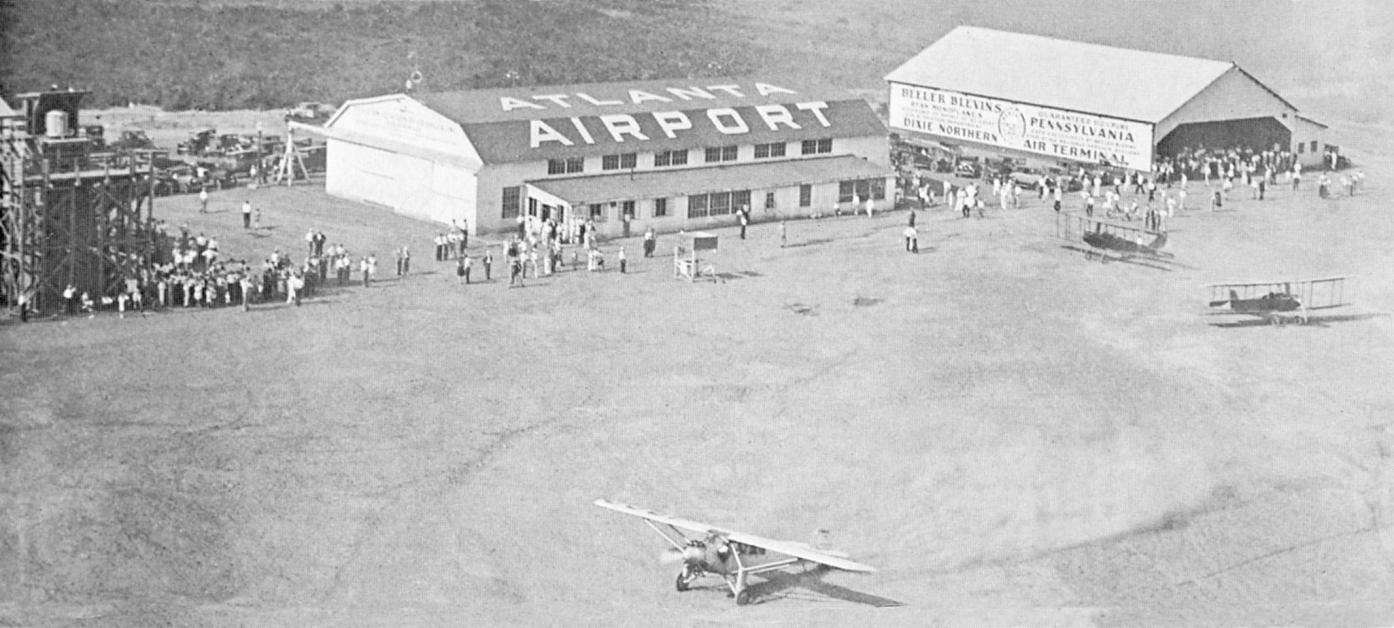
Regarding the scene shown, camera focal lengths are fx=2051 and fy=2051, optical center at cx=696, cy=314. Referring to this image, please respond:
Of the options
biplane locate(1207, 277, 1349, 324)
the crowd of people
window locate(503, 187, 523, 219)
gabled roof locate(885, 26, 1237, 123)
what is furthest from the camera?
gabled roof locate(885, 26, 1237, 123)

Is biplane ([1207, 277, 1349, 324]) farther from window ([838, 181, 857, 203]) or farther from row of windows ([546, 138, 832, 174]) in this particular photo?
row of windows ([546, 138, 832, 174])

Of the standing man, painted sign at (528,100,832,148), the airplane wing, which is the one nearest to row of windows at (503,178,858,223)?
painted sign at (528,100,832,148)

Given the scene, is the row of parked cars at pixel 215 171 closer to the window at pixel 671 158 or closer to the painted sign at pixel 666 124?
the painted sign at pixel 666 124

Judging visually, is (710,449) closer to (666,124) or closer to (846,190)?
(666,124)

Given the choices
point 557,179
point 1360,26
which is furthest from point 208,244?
point 1360,26

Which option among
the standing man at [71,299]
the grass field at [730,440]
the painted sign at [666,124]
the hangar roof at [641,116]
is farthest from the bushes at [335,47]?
the standing man at [71,299]

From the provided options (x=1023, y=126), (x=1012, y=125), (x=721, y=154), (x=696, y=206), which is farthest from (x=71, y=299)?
(x=1012, y=125)
